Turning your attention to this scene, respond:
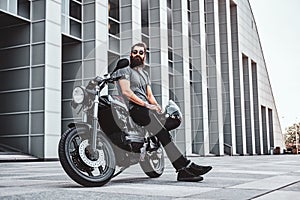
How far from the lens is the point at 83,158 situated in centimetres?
460

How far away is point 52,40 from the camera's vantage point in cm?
1844

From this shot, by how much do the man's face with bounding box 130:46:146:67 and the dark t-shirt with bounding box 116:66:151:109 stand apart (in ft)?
0.22

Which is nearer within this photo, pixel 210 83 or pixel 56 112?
pixel 56 112

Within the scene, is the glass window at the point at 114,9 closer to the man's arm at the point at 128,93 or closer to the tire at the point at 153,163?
the tire at the point at 153,163

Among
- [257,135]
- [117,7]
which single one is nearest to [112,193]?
[117,7]

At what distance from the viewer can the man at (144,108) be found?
524 cm

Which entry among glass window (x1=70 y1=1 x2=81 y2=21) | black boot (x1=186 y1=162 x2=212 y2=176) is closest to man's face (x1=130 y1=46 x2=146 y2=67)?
black boot (x1=186 y1=162 x2=212 y2=176)

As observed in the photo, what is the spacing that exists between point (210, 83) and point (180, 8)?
8296mm

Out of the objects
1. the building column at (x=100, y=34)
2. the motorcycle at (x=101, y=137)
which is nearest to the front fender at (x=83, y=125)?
the motorcycle at (x=101, y=137)

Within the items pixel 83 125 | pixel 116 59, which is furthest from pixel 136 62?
pixel 116 59

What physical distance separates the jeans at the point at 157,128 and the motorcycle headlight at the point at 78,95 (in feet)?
2.42

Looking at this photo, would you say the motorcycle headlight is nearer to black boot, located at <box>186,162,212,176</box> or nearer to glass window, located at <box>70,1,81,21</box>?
black boot, located at <box>186,162,212,176</box>

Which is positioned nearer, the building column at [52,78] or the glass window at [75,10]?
the building column at [52,78]

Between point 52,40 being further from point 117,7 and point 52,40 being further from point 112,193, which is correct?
point 112,193
